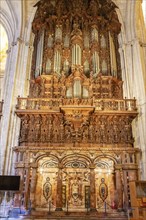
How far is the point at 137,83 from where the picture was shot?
539 inches

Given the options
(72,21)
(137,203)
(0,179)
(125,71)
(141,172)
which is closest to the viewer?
(137,203)

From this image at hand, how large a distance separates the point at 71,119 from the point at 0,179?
4240mm

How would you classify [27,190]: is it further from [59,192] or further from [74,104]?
[74,104]

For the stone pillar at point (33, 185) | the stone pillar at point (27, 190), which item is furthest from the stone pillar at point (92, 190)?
the stone pillar at point (27, 190)

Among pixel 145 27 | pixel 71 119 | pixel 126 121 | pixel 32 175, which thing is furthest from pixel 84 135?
pixel 145 27

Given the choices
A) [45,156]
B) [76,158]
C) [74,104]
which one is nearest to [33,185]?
[45,156]

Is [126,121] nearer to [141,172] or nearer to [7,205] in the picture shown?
[141,172]

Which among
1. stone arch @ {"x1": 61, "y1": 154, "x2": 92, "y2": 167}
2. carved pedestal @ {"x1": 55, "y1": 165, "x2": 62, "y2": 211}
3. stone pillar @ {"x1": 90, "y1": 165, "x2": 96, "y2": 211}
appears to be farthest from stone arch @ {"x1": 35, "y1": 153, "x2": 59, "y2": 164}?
stone pillar @ {"x1": 90, "y1": 165, "x2": 96, "y2": 211}

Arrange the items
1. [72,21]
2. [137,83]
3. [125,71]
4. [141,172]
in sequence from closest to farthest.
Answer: [141,172] → [137,83] → [125,71] → [72,21]

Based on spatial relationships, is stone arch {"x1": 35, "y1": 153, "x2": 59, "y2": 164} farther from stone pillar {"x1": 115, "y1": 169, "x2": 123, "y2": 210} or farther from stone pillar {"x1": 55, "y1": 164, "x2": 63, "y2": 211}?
stone pillar {"x1": 115, "y1": 169, "x2": 123, "y2": 210}

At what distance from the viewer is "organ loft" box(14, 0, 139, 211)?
1196 centimetres

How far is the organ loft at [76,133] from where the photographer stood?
11961mm

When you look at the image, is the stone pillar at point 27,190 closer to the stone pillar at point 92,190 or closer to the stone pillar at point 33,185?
the stone pillar at point 33,185

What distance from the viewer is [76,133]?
12531 mm
